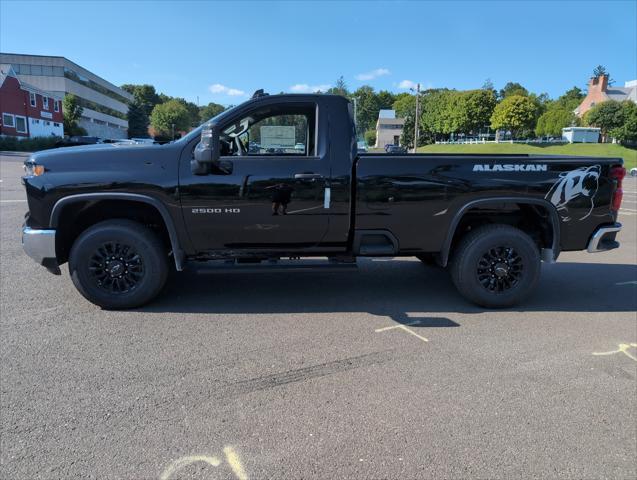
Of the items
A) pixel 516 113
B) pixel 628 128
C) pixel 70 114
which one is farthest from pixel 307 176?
pixel 516 113

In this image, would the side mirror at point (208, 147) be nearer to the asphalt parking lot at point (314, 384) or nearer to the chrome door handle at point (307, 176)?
the chrome door handle at point (307, 176)

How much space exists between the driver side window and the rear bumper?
10.3 ft

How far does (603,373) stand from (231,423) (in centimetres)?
289

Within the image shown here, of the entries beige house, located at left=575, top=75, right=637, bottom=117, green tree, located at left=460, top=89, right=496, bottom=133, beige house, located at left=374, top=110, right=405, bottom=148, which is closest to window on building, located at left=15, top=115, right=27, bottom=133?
green tree, located at left=460, top=89, right=496, bottom=133

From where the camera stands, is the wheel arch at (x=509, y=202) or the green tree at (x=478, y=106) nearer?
the wheel arch at (x=509, y=202)

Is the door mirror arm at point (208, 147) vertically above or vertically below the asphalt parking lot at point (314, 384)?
above

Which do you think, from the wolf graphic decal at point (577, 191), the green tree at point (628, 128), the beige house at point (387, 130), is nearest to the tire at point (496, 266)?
the wolf graphic decal at point (577, 191)

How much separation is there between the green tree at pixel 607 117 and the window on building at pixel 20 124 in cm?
7887

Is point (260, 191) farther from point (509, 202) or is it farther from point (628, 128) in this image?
point (628, 128)

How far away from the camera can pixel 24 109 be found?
5381 cm

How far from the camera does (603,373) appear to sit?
12.3 ft

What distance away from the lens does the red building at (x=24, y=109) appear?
50.0 m

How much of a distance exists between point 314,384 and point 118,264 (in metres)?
2.47

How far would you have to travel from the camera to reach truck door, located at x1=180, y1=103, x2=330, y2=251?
4594 mm
